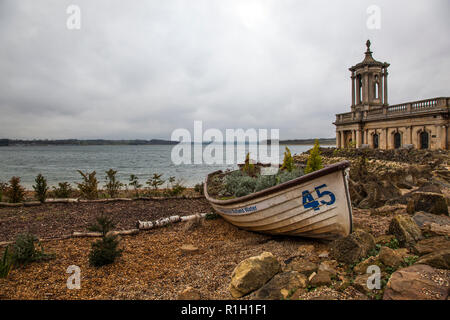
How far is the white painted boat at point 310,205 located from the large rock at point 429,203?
2685mm

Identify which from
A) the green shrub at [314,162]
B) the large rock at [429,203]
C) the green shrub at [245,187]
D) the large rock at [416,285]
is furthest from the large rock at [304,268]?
the large rock at [429,203]

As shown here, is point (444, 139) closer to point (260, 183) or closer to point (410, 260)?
point (260, 183)

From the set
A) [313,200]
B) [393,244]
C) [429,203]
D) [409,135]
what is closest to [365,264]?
[393,244]

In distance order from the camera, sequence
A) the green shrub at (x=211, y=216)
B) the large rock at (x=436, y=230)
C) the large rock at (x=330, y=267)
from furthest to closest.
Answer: the green shrub at (x=211, y=216) → the large rock at (x=436, y=230) → the large rock at (x=330, y=267)

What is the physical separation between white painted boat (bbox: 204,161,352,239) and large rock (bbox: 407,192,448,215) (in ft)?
8.81

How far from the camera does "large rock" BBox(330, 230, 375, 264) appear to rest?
156 inches

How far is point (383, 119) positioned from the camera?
Result: 24.3 meters

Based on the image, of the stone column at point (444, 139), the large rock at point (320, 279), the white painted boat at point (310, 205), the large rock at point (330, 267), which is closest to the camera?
the large rock at point (320, 279)

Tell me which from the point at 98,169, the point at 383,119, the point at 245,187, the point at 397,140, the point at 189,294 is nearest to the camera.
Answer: the point at 189,294

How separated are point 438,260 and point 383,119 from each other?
25.3m

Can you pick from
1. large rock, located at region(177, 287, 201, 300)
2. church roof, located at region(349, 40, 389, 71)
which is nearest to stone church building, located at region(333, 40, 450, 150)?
church roof, located at region(349, 40, 389, 71)

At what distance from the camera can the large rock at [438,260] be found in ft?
10.5

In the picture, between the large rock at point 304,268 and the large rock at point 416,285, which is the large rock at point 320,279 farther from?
the large rock at point 416,285
